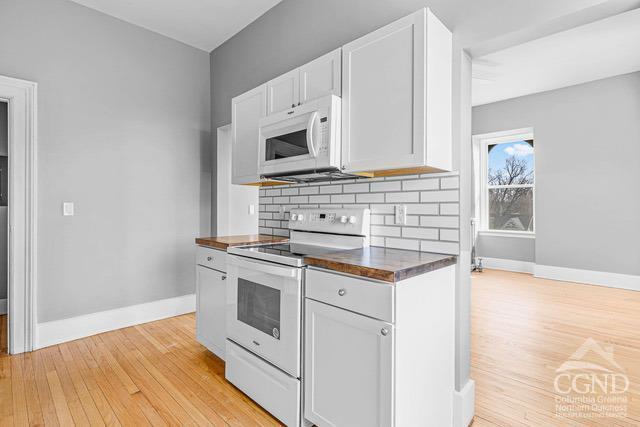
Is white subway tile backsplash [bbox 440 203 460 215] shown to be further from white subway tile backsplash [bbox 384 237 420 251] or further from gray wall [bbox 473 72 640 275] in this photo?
gray wall [bbox 473 72 640 275]

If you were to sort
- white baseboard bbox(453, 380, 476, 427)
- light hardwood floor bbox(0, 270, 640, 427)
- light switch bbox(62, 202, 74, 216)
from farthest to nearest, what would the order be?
light switch bbox(62, 202, 74, 216) → light hardwood floor bbox(0, 270, 640, 427) → white baseboard bbox(453, 380, 476, 427)

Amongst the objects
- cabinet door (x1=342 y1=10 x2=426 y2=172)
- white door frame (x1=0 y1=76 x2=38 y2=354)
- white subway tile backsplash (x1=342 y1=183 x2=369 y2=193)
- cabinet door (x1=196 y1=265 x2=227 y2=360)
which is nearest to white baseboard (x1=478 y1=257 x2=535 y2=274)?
white subway tile backsplash (x1=342 y1=183 x2=369 y2=193)

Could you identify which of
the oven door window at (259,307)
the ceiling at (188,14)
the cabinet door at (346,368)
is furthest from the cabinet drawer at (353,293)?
the ceiling at (188,14)

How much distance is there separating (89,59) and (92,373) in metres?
2.72

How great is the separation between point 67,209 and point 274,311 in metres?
2.36

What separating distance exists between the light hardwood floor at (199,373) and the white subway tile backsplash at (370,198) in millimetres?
1380

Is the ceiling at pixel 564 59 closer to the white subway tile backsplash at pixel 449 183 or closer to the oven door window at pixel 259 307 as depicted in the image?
the white subway tile backsplash at pixel 449 183

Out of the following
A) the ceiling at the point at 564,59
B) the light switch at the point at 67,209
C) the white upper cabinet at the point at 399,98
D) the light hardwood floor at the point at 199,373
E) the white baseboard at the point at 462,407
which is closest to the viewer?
the white upper cabinet at the point at 399,98

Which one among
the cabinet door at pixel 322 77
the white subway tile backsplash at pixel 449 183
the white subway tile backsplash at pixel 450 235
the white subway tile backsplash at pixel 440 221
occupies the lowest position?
the white subway tile backsplash at pixel 450 235

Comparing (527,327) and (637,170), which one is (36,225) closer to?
(527,327)

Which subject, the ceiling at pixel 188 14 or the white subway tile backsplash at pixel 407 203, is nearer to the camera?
the white subway tile backsplash at pixel 407 203

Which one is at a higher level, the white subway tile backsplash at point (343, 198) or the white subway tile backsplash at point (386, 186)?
the white subway tile backsplash at point (386, 186)

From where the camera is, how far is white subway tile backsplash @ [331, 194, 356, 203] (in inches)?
93.1

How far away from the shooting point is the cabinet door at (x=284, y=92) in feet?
7.57
